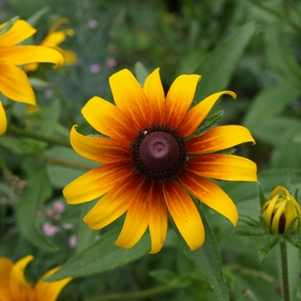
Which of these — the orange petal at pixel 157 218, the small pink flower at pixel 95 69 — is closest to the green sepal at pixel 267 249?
the orange petal at pixel 157 218

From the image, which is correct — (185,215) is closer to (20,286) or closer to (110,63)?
(20,286)

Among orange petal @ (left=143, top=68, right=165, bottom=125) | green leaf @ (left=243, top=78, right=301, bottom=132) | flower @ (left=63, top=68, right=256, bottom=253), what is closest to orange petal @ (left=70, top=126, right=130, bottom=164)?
flower @ (left=63, top=68, right=256, bottom=253)

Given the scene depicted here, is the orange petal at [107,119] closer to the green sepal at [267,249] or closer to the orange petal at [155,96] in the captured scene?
the orange petal at [155,96]

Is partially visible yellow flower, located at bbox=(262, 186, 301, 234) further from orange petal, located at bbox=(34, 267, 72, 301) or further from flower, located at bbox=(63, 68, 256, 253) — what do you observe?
orange petal, located at bbox=(34, 267, 72, 301)

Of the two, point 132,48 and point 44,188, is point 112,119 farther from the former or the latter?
point 132,48

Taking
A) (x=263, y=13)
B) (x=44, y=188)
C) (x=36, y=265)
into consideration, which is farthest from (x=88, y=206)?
(x=263, y=13)

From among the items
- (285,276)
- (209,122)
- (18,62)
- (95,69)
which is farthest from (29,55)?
(95,69)
